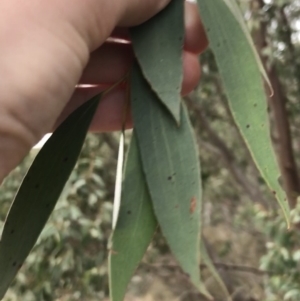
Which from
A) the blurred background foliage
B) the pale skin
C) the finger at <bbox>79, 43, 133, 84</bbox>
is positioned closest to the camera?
the pale skin

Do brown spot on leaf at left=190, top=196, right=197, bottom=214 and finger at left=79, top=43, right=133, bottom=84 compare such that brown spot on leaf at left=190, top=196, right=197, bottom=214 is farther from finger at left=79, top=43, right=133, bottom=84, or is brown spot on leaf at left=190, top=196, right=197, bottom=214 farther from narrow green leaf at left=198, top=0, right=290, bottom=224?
finger at left=79, top=43, right=133, bottom=84

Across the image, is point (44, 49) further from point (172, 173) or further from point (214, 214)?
point (214, 214)

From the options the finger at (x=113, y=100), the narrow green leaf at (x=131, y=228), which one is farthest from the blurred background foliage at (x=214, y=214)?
the narrow green leaf at (x=131, y=228)

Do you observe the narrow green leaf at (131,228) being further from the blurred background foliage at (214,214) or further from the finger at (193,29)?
the blurred background foliage at (214,214)

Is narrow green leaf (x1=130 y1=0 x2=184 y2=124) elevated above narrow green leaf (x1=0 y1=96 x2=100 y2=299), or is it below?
above

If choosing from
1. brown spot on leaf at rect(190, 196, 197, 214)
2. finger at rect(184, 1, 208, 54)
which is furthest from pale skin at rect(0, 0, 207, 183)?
brown spot on leaf at rect(190, 196, 197, 214)

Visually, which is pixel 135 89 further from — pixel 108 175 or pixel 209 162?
pixel 209 162

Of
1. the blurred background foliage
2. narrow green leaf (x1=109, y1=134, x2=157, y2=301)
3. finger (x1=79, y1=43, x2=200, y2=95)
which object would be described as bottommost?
the blurred background foliage

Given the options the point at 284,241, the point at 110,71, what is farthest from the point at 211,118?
the point at 110,71
